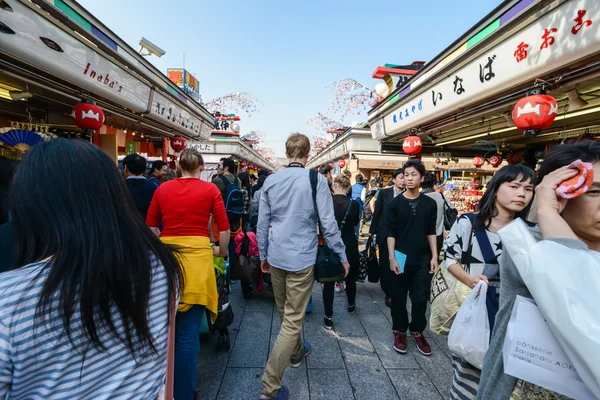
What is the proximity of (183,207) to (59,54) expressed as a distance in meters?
2.50

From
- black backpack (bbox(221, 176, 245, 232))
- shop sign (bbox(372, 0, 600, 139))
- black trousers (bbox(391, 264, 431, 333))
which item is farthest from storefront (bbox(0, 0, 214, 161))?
shop sign (bbox(372, 0, 600, 139))

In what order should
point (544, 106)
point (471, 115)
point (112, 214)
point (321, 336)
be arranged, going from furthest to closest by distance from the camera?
point (471, 115) → point (321, 336) → point (544, 106) → point (112, 214)

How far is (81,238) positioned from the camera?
83cm

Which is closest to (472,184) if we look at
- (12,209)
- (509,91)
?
(509,91)

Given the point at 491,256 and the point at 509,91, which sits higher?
the point at 509,91

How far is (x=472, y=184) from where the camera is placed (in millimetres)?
12297

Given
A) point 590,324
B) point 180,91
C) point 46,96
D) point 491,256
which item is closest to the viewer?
point 590,324

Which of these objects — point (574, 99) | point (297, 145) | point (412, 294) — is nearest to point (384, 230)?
point (412, 294)

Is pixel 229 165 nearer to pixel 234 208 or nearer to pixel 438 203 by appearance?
pixel 234 208

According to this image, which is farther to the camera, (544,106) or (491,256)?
(544,106)

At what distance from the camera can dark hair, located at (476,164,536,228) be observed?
191 centimetres

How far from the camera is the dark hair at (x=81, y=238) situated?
2.62 feet

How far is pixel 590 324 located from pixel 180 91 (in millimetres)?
8237

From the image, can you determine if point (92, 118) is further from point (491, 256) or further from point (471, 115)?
point (471, 115)
